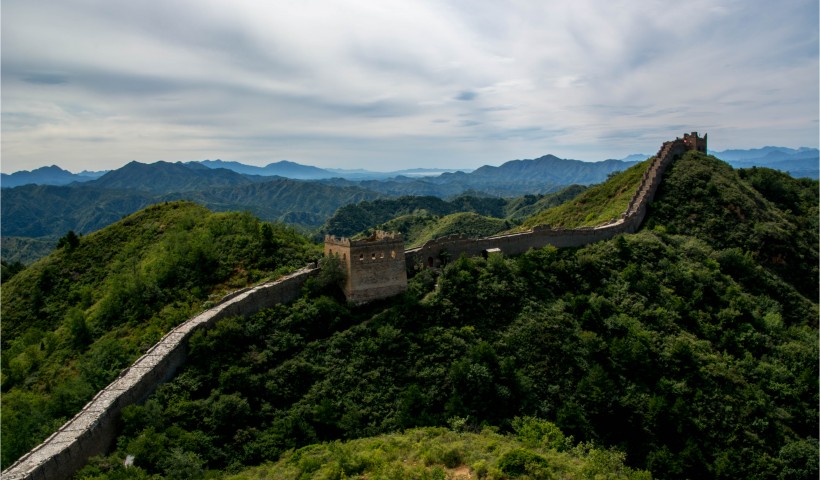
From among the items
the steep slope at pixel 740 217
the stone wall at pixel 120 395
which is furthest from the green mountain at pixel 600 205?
the stone wall at pixel 120 395

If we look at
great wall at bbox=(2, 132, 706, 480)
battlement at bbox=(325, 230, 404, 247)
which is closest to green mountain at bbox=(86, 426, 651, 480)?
great wall at bbox=(2, 132, 706, 480)

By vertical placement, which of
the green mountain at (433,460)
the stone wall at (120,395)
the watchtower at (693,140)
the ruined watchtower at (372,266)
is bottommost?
the green mountain at (433,460)

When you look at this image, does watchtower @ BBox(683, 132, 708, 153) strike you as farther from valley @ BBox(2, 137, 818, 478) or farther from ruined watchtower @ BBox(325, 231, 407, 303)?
ruined watchtower @ BBox(325, 231, 407, 303)

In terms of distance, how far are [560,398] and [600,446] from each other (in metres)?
Answer: 2.70

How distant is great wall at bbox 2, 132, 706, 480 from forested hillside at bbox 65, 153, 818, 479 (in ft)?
2.15

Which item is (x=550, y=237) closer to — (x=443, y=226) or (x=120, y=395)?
(x=120, y=395)

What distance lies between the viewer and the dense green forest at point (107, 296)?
2333 centimetres

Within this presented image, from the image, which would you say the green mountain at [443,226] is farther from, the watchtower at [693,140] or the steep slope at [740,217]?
the steep slope at [740,217]

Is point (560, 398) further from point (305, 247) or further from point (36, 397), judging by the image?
point (36, 397)

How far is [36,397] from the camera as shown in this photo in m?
25.3

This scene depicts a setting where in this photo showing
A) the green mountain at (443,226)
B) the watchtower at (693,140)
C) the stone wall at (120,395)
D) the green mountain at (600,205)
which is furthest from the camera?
the green mountain at (443,226)

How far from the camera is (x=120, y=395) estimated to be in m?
18.6

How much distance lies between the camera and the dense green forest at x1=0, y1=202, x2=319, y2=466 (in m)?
23.3

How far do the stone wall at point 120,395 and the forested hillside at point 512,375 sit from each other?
0.58 meters
